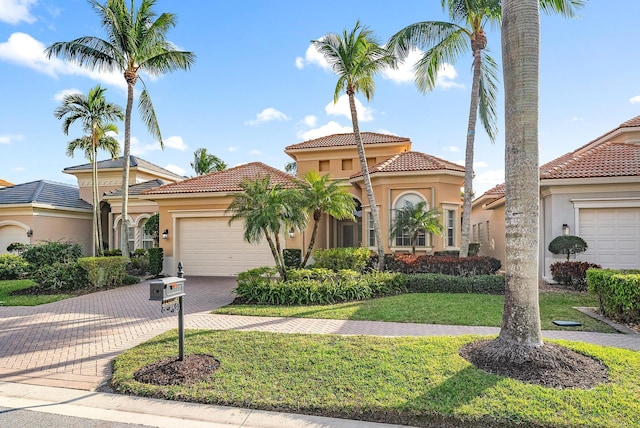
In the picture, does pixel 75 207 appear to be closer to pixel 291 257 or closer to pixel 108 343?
pixel 291 257

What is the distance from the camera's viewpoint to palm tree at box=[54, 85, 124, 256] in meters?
17.7

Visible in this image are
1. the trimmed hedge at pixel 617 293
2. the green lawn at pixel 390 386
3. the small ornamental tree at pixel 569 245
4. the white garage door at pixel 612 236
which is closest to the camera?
the green lawn at pixel 390 386

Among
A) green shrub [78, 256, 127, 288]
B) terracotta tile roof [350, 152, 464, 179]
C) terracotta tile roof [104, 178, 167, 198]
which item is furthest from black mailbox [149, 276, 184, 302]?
terracotta tile roof [104, 178, 167, 198]

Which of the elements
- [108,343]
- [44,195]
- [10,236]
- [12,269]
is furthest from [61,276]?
[44,195]

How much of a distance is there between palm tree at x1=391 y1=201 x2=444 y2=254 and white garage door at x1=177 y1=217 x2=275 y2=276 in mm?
5713

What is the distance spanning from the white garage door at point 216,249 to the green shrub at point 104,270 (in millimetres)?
2696

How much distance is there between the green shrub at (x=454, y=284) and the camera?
11.0 m

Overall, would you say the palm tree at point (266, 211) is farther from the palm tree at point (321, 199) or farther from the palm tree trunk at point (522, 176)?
the palm tree trunk at point (522, 176)

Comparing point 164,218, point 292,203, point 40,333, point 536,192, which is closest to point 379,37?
point 292,203

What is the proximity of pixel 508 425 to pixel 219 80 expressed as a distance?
15008mm

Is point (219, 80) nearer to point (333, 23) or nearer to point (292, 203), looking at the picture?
point (333, 23)

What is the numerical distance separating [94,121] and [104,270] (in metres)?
9.56

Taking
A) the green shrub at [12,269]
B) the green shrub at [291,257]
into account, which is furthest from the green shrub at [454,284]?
the green shrub at [12,269]

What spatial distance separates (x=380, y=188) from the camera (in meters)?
15.5
